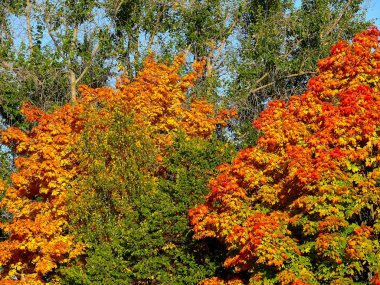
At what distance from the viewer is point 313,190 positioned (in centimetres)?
1357

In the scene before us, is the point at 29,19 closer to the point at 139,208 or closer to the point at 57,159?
the point at 57,159

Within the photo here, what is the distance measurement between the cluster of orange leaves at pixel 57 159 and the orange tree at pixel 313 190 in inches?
199

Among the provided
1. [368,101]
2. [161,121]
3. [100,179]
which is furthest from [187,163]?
[368,101]

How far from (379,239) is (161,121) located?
10.4 metres

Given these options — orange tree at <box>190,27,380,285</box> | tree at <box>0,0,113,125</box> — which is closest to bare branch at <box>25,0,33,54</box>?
tree at <box>0,0,113,125</box>

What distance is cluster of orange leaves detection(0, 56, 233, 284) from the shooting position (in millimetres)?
19812

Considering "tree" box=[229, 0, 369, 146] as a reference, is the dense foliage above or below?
below

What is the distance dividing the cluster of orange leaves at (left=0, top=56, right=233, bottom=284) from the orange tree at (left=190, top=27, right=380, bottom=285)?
5061mm

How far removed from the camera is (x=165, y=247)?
17406 mm

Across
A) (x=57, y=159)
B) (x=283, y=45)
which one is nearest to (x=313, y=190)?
(x=57, y=159)

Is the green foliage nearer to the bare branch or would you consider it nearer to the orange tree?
the orange tree

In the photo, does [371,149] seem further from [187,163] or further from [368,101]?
[187,163]

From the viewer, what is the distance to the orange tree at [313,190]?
13172 mm

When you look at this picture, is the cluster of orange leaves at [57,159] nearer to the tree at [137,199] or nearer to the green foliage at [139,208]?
the tree at [137,199]
